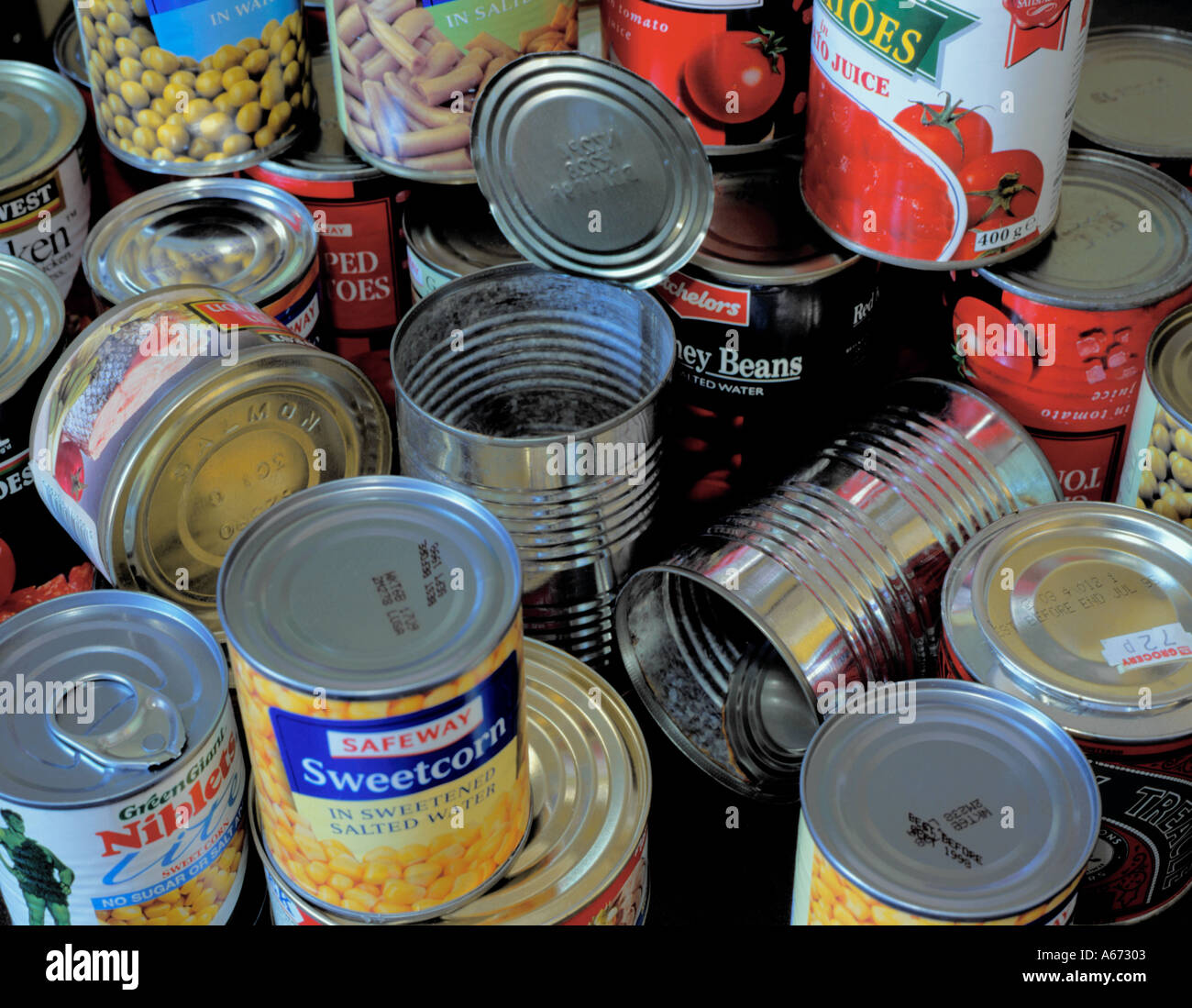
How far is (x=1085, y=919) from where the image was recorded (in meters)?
1.47

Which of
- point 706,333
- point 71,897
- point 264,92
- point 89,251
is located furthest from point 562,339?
point 71,897

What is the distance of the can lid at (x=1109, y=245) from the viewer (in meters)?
1.61

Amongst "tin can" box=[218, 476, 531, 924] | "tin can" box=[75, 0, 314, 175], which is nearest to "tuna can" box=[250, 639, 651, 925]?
"tin can" box=[218, 476, 531, 924]

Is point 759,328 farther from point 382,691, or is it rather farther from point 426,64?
point 382,691

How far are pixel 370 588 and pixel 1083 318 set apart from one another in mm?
898

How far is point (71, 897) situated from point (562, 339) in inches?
35.4

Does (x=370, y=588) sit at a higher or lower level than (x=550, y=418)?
higher

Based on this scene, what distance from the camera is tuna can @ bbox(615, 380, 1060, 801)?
152 centimetres

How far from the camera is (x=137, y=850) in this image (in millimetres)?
1265

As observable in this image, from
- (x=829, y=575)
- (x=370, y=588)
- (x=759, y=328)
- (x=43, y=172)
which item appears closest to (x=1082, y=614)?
(x=829, y=575)

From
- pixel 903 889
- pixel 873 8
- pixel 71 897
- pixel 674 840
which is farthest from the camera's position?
pixel 674 840

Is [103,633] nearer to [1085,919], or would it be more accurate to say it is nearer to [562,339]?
[562,339]

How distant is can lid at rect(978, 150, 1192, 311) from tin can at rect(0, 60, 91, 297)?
4.05ft

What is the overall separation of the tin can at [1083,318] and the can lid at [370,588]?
742 millimetres
